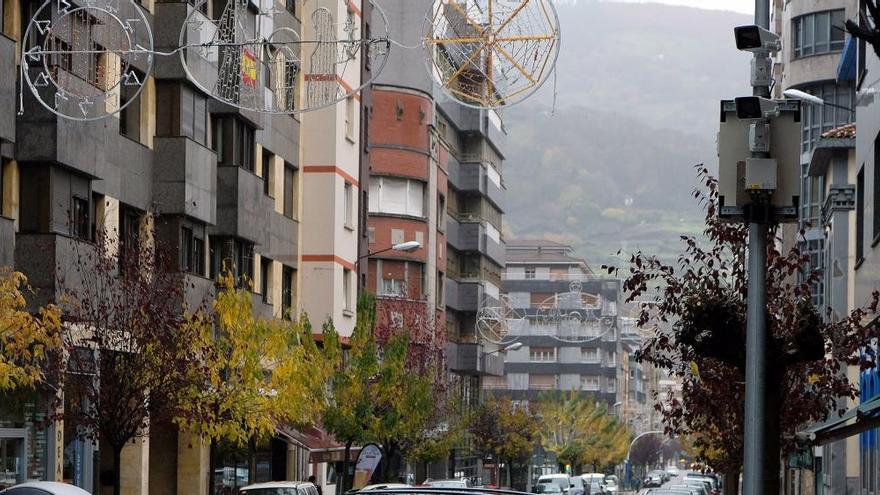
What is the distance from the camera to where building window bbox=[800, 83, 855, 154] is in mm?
71000

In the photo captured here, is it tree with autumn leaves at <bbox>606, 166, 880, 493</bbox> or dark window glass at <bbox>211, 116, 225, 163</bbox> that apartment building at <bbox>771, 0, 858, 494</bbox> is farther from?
tree with autumn leaves at <bbox>606, 166, 880, 493</bbox>

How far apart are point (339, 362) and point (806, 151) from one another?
22.4 metres

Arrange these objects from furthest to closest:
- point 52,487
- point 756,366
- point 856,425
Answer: point 52,487, point 856,425, point 756,366

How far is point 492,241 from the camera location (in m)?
118

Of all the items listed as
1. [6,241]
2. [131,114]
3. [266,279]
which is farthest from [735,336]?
[266,279]

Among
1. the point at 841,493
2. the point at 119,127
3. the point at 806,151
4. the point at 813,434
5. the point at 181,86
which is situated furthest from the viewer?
the point at 806,151

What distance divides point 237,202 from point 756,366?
123ft

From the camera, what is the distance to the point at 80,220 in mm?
41594

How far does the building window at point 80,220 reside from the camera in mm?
41125

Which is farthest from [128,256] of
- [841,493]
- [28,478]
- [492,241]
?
[492,241]

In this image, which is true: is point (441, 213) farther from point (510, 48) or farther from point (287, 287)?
point (510, 48)

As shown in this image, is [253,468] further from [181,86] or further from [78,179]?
[78,179]

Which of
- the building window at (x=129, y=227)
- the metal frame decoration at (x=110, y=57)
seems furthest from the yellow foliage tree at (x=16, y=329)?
the building window at (x=129, y=227)

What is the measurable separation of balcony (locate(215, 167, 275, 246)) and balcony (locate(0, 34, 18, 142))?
603 inches
